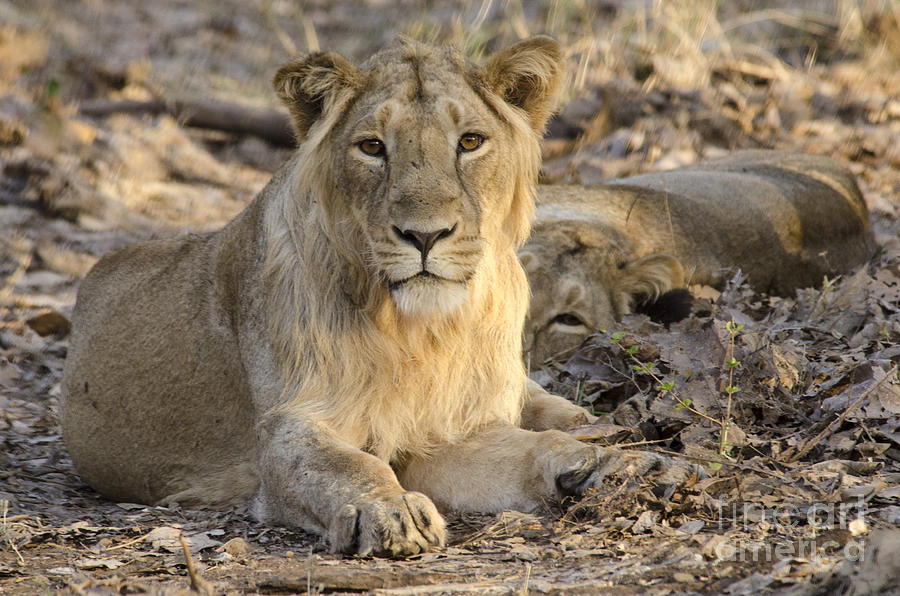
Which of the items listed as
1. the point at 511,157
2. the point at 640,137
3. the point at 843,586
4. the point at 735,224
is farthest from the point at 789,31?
the point at 843,586

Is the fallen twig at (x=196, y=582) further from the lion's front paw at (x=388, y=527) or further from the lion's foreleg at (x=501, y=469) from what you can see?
the lion's foreleg at (x=501, y=469)

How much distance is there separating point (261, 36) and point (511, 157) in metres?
11.2

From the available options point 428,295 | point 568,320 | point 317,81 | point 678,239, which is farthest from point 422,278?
point 678,239

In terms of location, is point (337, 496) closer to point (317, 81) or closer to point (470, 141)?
point (470, 141)

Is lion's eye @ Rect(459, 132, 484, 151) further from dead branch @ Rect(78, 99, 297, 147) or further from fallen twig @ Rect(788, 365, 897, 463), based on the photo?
dead branch @ Rect(78, 99, 297, 147)

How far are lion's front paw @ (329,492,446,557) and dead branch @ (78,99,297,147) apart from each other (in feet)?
24.3

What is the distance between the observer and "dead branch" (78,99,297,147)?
10.4 metres

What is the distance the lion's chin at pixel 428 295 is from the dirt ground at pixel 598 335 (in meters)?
0.74

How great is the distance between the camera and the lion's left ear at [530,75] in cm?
402

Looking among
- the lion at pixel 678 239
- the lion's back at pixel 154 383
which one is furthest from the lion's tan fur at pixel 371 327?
the lion at pixel 678 239

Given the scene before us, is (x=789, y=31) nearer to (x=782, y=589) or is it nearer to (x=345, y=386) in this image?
(x=345, y=386)

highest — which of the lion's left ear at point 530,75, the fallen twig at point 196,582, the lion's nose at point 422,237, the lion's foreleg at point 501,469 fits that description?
the lion's left ear at point 530,75

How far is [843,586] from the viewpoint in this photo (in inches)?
101

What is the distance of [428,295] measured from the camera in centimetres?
362
